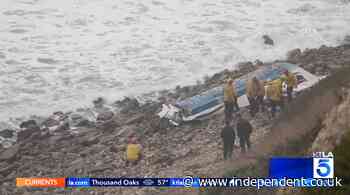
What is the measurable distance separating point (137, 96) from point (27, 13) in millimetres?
12704

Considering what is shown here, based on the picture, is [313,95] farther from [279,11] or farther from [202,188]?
[279,11]

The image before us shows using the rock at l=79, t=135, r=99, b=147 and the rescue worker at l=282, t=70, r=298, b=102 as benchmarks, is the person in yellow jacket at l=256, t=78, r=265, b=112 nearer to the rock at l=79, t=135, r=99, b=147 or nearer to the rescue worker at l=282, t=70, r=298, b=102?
the rescue worker at l=282, t=70, r=298, b=102

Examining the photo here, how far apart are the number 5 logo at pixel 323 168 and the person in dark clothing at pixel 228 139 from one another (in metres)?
5.24

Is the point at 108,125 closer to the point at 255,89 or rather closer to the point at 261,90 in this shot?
the point at 255,89

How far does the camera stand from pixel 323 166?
774 centimetres

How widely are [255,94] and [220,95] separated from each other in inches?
86.3

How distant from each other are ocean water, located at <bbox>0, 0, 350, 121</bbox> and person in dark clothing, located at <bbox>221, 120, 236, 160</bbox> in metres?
9.83

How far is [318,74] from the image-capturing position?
18.4 metres

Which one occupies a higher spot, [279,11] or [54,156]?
[279,11]

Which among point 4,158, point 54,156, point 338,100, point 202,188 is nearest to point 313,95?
point 338,100

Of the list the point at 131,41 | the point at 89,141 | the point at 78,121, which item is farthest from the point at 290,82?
the point at 131,41

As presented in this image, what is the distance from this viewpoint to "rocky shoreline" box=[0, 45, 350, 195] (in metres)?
14.8

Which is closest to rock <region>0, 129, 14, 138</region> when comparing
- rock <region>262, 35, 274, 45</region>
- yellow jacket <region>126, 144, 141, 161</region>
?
yellow jacket <region>126, 144, 141, 161</region>

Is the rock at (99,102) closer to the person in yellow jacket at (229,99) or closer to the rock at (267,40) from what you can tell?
the person in yellow jacket at (229,99)
